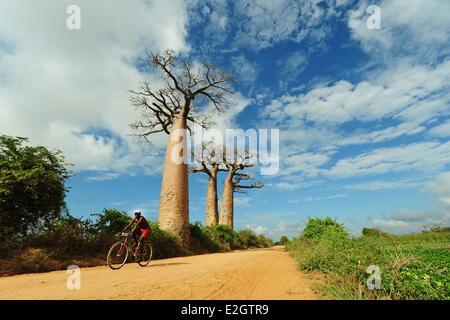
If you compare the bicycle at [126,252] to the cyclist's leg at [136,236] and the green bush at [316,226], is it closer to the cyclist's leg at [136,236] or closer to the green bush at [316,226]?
the cyclist's leg at [136,236]

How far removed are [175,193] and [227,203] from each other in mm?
14469

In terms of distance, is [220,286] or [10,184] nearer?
[220,286]

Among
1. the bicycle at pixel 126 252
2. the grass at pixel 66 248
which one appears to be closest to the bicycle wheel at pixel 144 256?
the bicycle at pixel 126 252

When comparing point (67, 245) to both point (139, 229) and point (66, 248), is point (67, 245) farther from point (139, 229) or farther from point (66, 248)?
point (139, 229)

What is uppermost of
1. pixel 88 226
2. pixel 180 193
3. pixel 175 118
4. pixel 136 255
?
pixel 175 118

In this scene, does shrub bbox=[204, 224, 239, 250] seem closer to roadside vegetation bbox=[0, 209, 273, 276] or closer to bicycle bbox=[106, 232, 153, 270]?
roadside vegetation bbox=[0, 209, 273, 276]

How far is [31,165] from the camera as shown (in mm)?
9820

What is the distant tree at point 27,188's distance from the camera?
29.2 feet

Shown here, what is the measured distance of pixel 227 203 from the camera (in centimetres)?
2944

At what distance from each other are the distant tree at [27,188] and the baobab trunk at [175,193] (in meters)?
5.37
